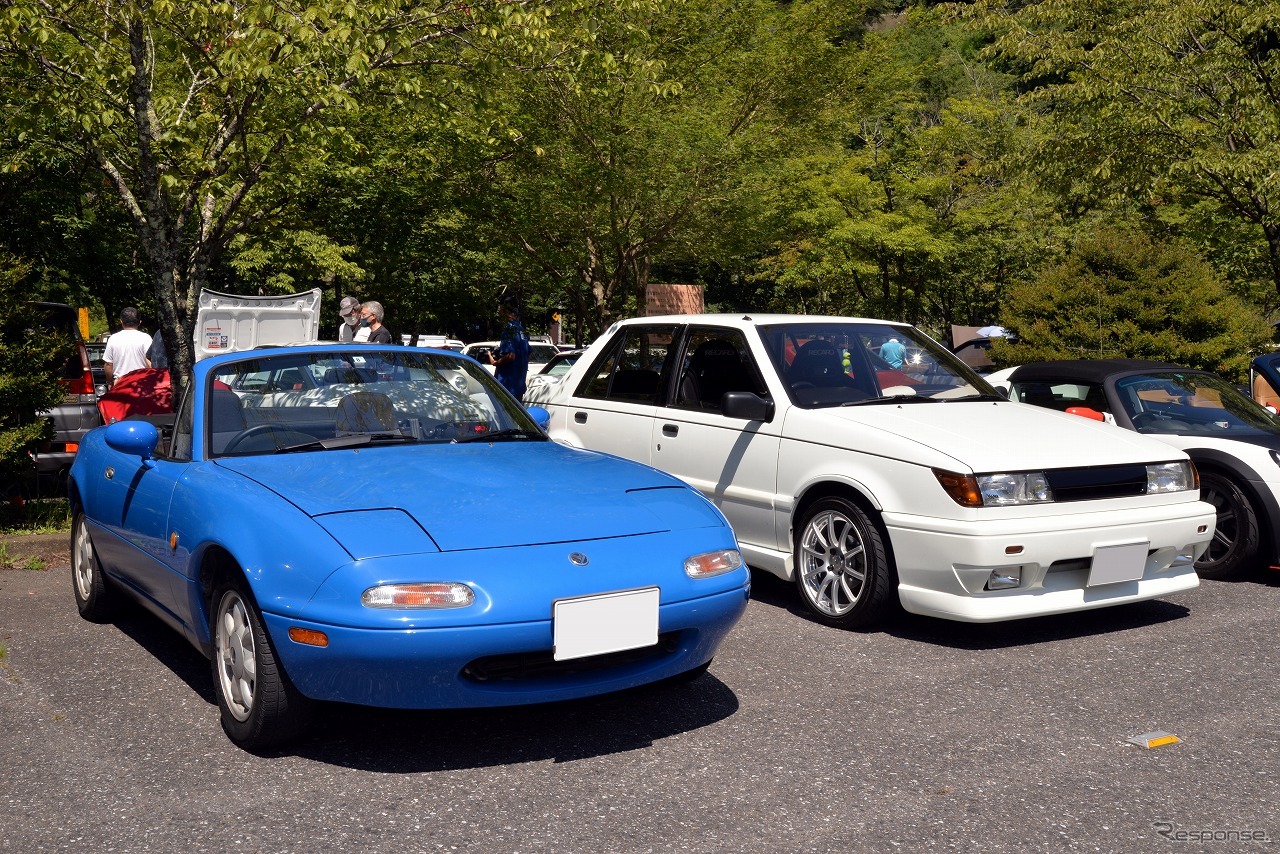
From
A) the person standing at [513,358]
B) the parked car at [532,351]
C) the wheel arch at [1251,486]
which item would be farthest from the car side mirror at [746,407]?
the parked car at [532,351]

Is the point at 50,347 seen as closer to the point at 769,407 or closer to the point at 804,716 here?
the point at 769,407

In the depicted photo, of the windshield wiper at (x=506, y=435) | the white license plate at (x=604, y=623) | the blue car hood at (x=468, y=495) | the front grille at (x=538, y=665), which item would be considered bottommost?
the front grille at (x=538, y=665)

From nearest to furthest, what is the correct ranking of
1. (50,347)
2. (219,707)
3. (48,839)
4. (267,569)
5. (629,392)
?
(48,839)
(267,569)
(219,707)
(629,392)
(50,347)

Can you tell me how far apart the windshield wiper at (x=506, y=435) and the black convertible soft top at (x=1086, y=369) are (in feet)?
13.4

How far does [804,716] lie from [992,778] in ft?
2.58

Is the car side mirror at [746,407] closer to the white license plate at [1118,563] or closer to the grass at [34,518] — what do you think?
the white license plate at [1118,563]

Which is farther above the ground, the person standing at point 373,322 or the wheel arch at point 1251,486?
the person standing at point 373,322

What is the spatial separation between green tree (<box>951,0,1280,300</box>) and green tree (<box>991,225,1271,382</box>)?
113 centimetres

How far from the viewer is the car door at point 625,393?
22.8 ft

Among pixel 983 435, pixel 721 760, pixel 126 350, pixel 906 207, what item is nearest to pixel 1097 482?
pixel 983 435

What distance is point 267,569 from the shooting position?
3639 mm

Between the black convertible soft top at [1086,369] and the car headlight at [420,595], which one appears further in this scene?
the black convertible soft top at [1086,369]

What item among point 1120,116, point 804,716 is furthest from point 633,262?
point 804,716

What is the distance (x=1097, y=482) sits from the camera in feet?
17.6
